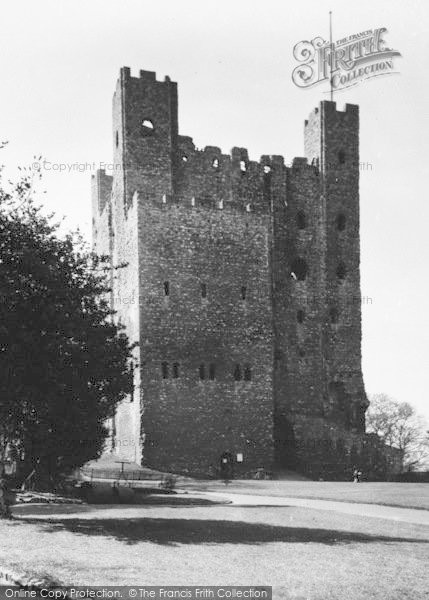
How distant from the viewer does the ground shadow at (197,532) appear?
1477 centimetres

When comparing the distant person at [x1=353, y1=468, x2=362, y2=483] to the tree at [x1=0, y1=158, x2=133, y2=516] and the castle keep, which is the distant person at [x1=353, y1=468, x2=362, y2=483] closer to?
the castle keep

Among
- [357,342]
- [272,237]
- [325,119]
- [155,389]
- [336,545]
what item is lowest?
[336,545]

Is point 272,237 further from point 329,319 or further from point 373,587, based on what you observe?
point 373,587

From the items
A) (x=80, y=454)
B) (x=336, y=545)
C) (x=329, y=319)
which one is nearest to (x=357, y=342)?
(x=329, y=319)

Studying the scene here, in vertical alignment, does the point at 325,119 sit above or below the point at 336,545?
above

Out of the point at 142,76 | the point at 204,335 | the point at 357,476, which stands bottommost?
the point at 357,476

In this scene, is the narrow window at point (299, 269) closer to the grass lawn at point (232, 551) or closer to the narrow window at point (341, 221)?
the narrow window at point (341, 221)

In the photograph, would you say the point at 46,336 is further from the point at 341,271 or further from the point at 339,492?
the point at 341,271

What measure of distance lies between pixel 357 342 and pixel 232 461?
13096 millimetres

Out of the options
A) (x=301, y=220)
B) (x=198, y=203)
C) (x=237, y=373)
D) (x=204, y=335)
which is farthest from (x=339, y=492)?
(x=301, y=220)

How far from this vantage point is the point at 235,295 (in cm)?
4466

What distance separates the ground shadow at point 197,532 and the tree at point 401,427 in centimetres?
6021

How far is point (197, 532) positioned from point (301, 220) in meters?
37.1

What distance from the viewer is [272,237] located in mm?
49594
